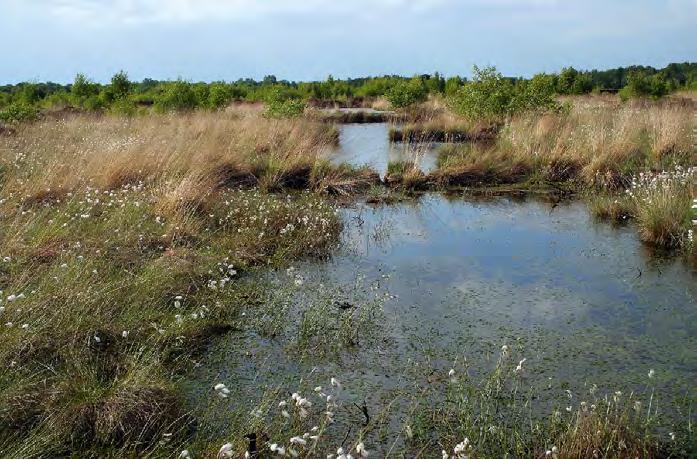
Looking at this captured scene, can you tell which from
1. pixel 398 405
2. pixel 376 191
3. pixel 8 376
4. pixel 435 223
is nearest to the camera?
pixel 8 376

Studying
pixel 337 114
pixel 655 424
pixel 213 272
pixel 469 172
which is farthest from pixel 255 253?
pixel 337 114

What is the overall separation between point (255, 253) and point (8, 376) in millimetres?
4035

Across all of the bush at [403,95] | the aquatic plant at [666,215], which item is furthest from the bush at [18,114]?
the aquatic plant at [666,215]

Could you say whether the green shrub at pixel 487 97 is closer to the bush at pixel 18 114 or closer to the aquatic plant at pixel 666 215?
the aquatic plant at pixel 666 215

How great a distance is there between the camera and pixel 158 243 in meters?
7.19

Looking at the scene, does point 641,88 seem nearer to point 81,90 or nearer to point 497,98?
point 497,98

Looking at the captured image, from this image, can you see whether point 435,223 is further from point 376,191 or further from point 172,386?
point 172,386

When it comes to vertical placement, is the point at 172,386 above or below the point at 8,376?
below

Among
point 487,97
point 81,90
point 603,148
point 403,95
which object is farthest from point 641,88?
point 81,90

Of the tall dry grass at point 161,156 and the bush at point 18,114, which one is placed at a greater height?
the bush at point 18,114

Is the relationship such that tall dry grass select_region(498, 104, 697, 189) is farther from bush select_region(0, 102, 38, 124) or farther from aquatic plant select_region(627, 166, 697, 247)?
bush select_region(0, 102, 38, 124)

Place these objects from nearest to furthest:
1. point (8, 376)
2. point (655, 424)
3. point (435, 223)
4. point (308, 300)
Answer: point (8, 376) → point (655, 424) → point (308, 300) → point (435, 223)

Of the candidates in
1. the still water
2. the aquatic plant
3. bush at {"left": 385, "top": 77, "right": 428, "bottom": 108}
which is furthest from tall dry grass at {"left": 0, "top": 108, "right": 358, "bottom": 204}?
bush at {"left": 385, "top": 77, "right": 428, "bottom": 108}

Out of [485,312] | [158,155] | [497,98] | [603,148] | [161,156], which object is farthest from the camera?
[497,98]
